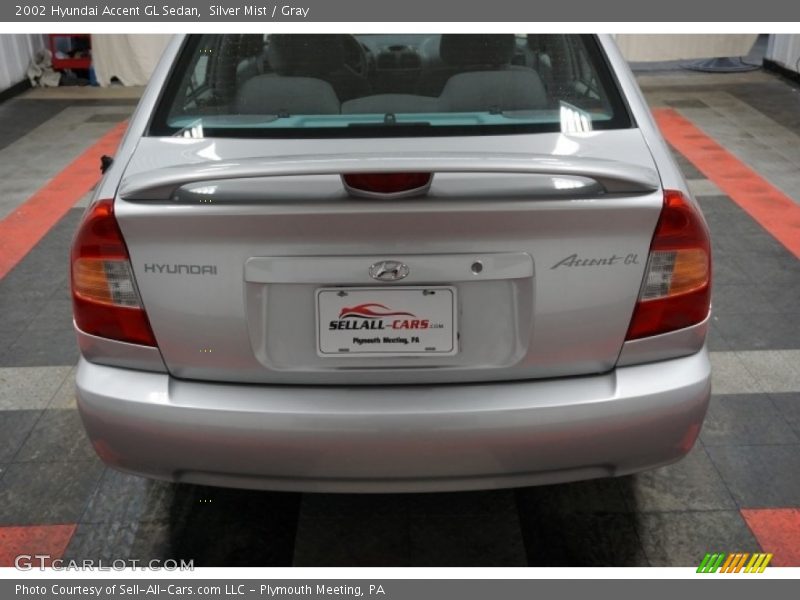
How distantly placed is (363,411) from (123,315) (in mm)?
572

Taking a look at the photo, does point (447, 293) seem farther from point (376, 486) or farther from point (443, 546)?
point (443, 546)

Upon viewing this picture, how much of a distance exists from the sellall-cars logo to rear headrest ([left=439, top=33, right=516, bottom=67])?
39.2 inches

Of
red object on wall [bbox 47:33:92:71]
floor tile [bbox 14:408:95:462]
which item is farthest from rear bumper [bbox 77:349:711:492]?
red object on wall [bbox 47:33:92:71]

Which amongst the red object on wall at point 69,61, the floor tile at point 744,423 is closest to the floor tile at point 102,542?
the floor tile at point 744,423

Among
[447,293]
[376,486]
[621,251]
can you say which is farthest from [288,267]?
[621,251]

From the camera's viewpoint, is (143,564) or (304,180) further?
(143,564)

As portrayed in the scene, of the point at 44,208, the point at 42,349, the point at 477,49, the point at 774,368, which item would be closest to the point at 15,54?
the point at 44,208

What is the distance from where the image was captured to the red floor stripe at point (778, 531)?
7.70ft

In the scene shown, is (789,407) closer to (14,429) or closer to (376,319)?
(376,319)

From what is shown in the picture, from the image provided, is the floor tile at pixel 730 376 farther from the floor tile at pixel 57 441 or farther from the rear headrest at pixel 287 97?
the floor tile at pixel 57 441

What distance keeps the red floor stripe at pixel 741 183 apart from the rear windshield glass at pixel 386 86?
258 cm

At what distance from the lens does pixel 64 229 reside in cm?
515

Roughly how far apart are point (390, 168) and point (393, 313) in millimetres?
301

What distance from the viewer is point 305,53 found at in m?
2.60
